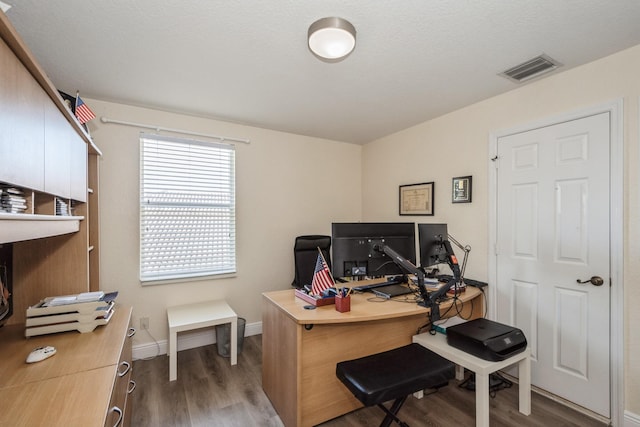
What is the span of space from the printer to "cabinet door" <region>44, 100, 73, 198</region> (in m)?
2.51

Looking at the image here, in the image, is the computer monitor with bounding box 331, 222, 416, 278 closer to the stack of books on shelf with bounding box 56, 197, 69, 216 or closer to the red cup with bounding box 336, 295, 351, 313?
the red cup with bounding box 336, 295, 351, 313

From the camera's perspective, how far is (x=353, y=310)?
6.21 ft

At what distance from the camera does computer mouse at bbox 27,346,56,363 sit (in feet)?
4.31

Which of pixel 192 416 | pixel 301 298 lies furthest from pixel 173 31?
pixel 192 416

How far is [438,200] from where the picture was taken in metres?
3.20

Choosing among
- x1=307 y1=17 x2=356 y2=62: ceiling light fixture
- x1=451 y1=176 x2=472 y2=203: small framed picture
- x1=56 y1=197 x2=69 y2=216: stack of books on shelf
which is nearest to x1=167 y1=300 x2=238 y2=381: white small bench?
x1=56 y1=197 x2=69 y2=216: stack of books on shelf

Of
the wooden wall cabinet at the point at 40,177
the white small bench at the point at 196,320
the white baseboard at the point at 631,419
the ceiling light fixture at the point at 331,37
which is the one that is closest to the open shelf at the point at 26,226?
the wooden wall cabinet at the point at 40,177

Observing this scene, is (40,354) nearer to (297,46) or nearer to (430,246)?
(297,46)

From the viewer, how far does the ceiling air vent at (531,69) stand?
2049 millimetres

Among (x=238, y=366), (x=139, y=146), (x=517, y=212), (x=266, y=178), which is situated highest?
(x=139, y=146)

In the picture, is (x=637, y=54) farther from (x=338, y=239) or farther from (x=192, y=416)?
(x=192, y=416)

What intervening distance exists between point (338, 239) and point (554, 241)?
1.75 metres

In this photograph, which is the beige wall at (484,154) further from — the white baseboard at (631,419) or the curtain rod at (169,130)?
the curtain rod at (169,130)

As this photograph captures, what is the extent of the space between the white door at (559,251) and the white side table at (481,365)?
425mm
